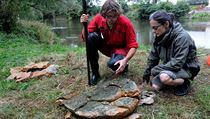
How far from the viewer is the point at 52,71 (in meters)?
4.50

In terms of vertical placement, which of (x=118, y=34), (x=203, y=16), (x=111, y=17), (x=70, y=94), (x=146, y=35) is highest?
(x=111, y=17)

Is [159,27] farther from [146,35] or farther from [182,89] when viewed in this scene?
[146,35]

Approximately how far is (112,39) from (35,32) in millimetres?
7362

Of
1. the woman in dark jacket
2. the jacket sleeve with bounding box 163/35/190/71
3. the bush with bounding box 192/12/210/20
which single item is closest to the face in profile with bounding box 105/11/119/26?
the woman in dark jacket

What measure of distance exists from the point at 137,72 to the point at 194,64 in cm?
104

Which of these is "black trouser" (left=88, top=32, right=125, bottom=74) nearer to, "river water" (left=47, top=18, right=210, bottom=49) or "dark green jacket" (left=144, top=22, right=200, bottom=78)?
"dark green jacket" (left=144, top=22, right=200, bottom=78)

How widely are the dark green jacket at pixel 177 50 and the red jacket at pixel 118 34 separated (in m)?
0.37

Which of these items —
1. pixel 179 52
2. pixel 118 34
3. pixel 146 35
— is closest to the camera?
pixel 179 52

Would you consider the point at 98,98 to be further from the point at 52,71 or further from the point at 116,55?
the point at 52,71

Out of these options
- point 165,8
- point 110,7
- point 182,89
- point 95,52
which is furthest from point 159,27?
point 165,8

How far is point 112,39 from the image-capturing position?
379 centimetres

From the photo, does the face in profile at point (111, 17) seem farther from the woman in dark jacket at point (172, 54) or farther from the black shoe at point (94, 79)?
the black shoe at point (94, 79)

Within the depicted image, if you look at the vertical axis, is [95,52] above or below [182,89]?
above

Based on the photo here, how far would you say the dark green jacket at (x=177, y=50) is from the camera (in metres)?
3.13
